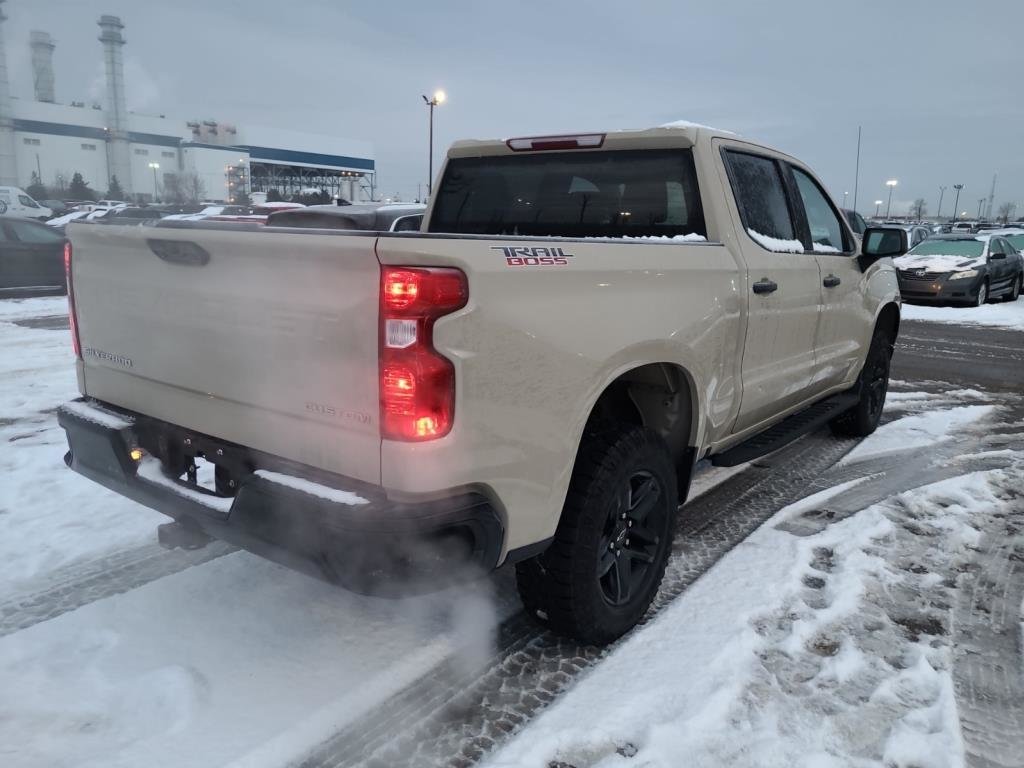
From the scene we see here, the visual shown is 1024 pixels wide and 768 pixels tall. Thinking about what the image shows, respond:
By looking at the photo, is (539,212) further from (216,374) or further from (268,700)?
(268,700)

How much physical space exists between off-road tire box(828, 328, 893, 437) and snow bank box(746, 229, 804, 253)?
5.68ft

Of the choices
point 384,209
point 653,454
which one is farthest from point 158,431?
point 384,209

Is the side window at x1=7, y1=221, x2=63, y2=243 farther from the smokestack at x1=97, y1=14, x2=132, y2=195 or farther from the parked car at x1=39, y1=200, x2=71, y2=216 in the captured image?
the smokestack at x1=97, y1=14, x2=132, y2=195

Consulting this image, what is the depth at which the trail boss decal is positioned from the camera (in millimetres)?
2324

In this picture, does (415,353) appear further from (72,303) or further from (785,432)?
(785,432)

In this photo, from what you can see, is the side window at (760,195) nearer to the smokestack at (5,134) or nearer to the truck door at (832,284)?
the truck door at (832,284)

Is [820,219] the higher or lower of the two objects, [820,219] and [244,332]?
the higher

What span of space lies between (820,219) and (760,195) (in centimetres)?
98

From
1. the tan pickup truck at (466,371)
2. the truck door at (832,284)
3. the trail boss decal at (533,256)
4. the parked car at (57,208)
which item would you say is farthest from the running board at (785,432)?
the parked car at (57,208)

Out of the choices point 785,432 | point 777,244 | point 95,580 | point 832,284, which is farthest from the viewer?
point 832,284

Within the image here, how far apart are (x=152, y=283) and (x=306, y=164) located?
90.2 meters

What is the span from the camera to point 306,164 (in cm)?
8675

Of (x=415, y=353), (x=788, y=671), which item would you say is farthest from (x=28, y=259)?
(x=788, y=671)

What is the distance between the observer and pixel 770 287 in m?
3.70
